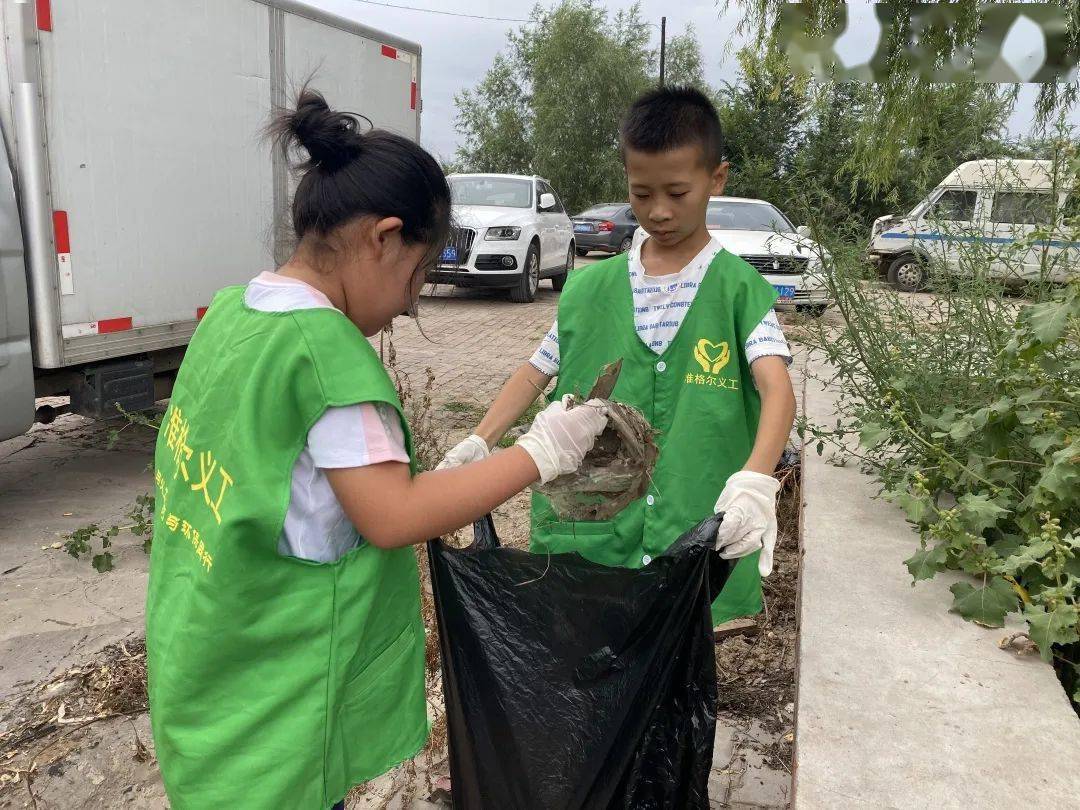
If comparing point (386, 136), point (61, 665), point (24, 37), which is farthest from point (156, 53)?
point (386, 136)

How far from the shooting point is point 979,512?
2.06 meters

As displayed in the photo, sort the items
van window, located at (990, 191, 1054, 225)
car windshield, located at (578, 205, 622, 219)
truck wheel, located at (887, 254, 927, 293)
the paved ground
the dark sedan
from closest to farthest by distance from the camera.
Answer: the paved ground
van window, located at (990, 191, 1054, 225)
truck wheel, located at (887, 254, 927, 293)
the dark sedan
car windshield, located at (578, 205, 622, 219)

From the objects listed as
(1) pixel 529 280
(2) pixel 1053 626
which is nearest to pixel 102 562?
(2) pixel 1053 626

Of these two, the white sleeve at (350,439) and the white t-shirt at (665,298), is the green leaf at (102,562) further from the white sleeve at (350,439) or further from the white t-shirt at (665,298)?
the white sleeve at (350,439)

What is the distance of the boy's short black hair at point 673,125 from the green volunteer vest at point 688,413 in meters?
0.25

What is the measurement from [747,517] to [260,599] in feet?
2.72

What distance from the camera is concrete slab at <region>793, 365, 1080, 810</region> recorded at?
1.48m

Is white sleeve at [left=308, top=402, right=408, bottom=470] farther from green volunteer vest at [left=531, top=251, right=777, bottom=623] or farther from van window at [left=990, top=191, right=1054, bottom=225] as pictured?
van window at [left=990, top=191, right=1054, bottom=225]

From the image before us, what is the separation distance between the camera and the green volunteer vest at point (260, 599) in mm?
1160

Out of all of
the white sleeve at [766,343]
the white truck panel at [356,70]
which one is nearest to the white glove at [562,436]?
the white sleeve at [766,343]

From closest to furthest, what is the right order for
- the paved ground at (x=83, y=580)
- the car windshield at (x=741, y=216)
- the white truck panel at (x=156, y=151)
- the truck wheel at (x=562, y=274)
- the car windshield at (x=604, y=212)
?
the paved ground at (x=83, y=580), the white truck panel at (x=156, y=151), the car windshield at (x=741, y=216), the truck wheel at (x=562, y=274), the car windshield at (x=604, y=212)

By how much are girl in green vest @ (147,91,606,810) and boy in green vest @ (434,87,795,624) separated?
1.78ft

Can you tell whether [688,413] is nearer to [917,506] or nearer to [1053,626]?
[917,506]

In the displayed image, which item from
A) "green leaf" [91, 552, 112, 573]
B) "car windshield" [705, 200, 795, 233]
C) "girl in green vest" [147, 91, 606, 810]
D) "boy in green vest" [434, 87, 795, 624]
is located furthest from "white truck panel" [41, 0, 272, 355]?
"car windshield" [705, 200, 795, 233]
